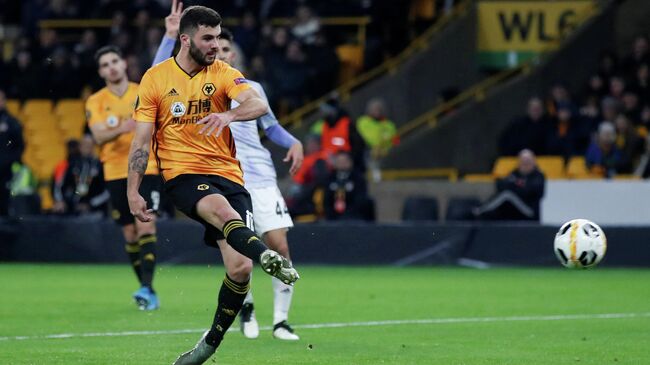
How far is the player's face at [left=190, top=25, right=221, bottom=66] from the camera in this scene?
9.09 metres

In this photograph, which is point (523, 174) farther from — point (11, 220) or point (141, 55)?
point (141, 55)

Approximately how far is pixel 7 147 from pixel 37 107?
636cm

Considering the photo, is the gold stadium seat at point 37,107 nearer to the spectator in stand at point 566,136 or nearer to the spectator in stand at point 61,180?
the spectator in stand at point 61,180

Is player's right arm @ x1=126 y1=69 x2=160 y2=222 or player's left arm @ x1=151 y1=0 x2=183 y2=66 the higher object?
player's left arm @ x1=151 y1=0 x2=183 y2=66

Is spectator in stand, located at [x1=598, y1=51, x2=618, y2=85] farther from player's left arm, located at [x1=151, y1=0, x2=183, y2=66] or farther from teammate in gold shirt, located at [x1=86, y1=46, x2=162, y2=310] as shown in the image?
player's left arm, located at [x1=151, y1=0, x2=183, y2=66]

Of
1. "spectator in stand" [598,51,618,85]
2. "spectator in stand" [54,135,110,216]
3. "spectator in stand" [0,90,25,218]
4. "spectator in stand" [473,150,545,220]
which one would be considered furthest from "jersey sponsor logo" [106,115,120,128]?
"spectator in stand" [598,51,618,85]

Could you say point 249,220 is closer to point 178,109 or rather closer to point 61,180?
point 178,109

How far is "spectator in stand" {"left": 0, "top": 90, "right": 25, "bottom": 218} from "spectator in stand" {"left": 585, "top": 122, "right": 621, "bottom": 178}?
8382 millimetres

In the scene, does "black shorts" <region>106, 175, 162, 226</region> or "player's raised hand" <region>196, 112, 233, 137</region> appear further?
"black shorts" <region>106, 175, 162, 226</region>

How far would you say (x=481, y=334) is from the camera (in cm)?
1145

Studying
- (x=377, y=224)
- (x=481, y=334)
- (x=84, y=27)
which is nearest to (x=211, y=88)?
(x=481, y=334)

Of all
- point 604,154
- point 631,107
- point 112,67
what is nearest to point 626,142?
point 604,154

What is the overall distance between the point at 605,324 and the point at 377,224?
8127mm

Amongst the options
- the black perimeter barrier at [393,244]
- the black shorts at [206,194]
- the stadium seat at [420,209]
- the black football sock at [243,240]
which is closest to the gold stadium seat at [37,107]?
the black perimeter barrier at [393,244]
